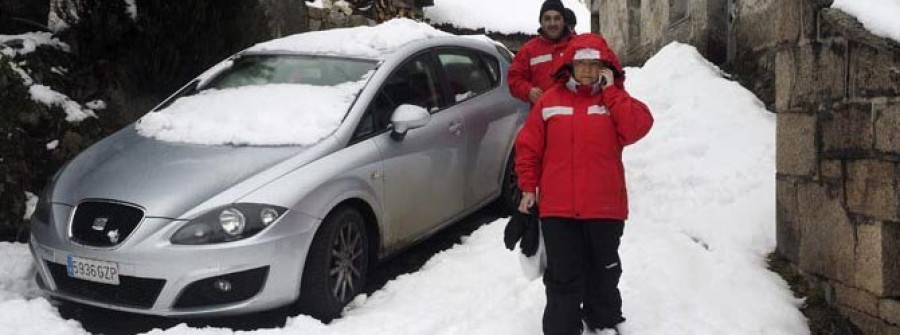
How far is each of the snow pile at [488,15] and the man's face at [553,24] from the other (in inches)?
493

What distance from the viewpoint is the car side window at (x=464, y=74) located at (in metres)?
5.53

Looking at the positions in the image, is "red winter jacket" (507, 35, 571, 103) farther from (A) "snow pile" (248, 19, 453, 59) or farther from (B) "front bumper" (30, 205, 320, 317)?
(B) "front bumper" (30, 205, 320, 317)

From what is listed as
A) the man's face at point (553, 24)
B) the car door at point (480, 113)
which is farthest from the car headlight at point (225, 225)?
the man's face at point (553, 24)

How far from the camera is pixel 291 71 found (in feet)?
16.7

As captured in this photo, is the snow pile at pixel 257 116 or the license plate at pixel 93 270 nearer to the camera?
the license plate at pixel 93 270

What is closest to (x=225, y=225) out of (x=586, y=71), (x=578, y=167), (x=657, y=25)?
(x=578, y=167)

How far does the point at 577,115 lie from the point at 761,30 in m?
4.57

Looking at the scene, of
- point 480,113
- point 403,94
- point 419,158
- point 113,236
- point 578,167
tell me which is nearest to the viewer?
point 578,167

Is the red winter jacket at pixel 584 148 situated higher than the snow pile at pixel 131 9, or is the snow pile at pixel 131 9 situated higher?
the snow pile at pixel 131 9

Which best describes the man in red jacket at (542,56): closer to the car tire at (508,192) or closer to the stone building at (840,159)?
the car tire at (508,192)

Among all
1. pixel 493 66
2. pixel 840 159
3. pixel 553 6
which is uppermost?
pixel 553 6

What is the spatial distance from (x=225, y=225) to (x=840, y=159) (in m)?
2.98

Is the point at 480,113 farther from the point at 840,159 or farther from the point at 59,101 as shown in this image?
the point at 59,101

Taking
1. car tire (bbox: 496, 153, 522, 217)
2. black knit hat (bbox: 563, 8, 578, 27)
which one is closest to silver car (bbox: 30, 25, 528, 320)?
car tire (bbox: 496, 153, 522, 217)
